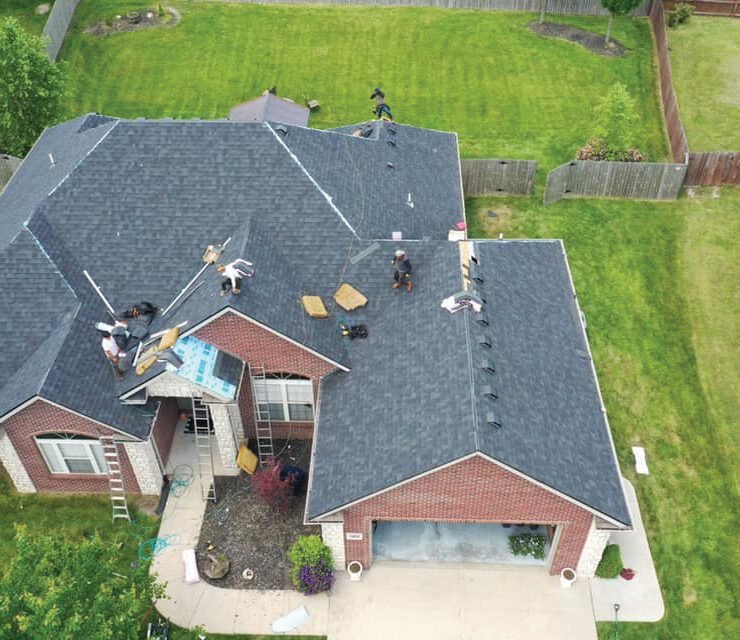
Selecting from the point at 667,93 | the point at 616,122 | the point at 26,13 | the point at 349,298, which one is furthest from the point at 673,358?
the point at 26,13

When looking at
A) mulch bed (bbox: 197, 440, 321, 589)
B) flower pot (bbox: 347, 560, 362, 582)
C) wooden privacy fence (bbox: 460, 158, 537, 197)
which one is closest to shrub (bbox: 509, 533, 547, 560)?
flower pot (bbox: 347, 560, 362, 582)

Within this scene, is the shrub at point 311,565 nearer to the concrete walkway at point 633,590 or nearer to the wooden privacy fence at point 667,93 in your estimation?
the concrete walkway at point 633,590

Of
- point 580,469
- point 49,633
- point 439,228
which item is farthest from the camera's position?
point 439,228

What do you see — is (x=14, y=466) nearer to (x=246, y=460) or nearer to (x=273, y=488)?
(x=246, y=460)

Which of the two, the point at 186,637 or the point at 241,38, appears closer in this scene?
the point at 186,637

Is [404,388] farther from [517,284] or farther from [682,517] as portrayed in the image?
[682,517]

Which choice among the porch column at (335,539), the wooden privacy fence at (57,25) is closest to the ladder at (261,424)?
the porch column at (335,539)

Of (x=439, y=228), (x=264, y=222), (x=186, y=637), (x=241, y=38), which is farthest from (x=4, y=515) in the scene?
(x=241, y=38)
